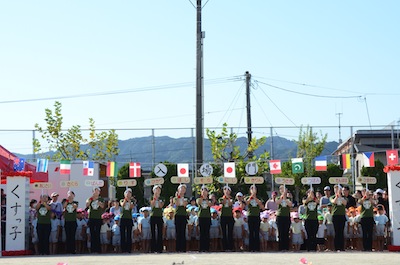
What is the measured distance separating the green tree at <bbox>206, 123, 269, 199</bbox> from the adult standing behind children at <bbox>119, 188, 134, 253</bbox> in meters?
9.59

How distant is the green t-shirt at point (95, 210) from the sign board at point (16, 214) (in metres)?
1.71

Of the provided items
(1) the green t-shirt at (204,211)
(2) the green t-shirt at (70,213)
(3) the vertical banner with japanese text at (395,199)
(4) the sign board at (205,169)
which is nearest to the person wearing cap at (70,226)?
(2) the green t-shirt at (70,213)

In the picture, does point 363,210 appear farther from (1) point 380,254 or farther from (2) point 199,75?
(2) point 199,75

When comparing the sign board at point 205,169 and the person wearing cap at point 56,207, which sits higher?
the sign board at point 205,169

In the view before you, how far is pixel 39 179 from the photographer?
23.5 metres

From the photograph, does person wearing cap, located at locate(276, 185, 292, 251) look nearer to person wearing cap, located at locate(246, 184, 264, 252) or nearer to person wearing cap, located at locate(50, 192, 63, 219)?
person wearing cap, located at locate(246, 184, 264, 252)

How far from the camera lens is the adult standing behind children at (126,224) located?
18.7 meters

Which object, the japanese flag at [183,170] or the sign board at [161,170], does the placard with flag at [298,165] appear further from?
the sign board at [161,170]

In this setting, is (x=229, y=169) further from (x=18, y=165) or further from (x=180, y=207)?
(x=18, y=165)

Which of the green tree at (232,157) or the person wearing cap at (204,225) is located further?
the green tree at (232,157)

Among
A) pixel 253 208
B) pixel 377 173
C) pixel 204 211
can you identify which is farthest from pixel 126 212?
pixel 377 173

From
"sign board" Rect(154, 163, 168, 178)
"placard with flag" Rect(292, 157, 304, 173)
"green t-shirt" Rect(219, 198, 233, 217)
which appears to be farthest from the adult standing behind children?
"placard with flag" Rect(292, 157, 304, 173)

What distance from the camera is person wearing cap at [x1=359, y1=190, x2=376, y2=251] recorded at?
18.6 meters

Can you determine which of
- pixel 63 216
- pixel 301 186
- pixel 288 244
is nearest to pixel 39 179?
pixel 63 216
